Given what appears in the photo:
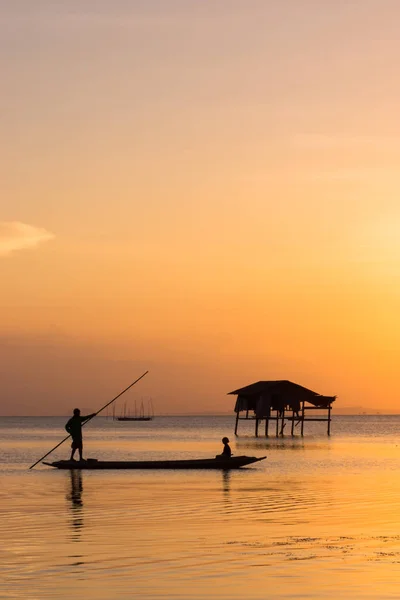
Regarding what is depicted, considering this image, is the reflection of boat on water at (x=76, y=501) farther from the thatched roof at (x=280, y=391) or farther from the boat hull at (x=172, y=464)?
the thatched roof at (x=280, y=391)

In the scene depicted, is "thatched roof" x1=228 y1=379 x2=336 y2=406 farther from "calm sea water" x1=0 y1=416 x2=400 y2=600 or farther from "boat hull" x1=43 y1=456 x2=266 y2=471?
"calm sea water" x1=0 y1=416 x2=400 y2=600

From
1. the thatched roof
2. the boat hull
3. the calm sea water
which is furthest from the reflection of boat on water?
the thatched roof

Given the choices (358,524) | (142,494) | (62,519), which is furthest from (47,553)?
(142,494)

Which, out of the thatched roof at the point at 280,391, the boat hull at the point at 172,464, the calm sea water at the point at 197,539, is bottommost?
the calm sea water at the point at 197,539

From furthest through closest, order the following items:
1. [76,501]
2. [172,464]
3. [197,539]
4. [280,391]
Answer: [280,391], [172,464], [76,501], [197,539]

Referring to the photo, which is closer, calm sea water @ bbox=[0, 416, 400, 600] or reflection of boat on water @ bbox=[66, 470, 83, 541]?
calm sea water @ bbox=[0, 416, 400, 600]

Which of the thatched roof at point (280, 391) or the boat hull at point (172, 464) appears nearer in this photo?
the boat hull at point (172, 464)

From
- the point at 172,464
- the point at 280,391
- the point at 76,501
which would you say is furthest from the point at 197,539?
the point at 280,391

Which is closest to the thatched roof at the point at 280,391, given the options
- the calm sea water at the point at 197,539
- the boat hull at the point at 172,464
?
the boat hull at the point at 172,464

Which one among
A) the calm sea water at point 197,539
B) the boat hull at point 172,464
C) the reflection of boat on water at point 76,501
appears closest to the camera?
A: the calm sea water at point 197,539

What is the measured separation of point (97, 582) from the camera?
13.4 m

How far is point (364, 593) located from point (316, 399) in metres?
72.0

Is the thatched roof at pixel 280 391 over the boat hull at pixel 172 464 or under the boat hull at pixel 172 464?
over

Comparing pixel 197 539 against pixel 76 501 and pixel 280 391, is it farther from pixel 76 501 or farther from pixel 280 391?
pixel 280 391
